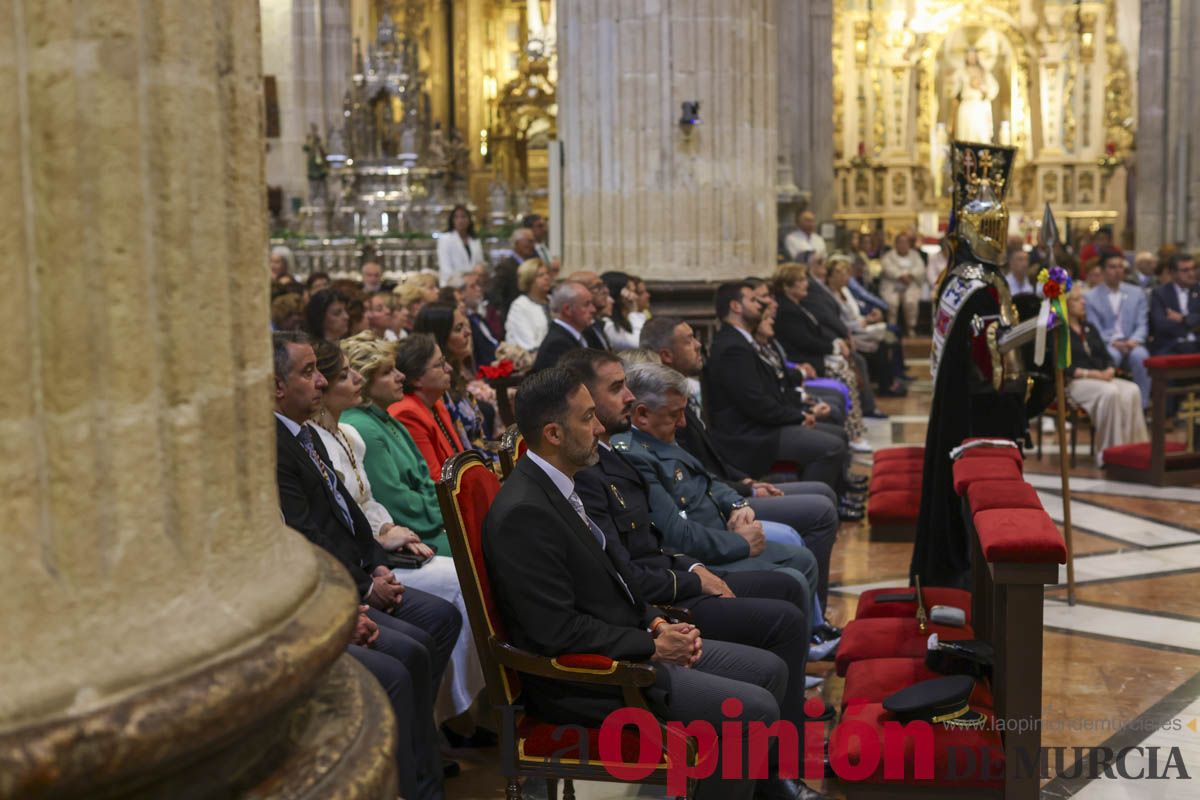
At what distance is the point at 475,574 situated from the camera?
3.50 metres

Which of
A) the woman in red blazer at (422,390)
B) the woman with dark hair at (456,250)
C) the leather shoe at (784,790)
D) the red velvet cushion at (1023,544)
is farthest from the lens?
the woman with dark hair at (456,250)

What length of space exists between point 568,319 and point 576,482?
3088mm

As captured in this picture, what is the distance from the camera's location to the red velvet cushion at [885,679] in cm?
407

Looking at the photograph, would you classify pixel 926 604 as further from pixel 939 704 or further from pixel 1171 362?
pixel 1171 362

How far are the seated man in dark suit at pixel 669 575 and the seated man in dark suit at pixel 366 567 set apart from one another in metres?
0.58

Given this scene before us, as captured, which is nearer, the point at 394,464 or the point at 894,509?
the point at 394,464

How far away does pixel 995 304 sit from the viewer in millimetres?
6082

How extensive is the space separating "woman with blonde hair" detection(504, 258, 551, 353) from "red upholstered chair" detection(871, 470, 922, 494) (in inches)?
89.6

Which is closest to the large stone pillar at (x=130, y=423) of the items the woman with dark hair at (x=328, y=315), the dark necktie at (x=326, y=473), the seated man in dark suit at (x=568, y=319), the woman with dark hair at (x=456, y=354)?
the dark necktie at (x=326, y=473)

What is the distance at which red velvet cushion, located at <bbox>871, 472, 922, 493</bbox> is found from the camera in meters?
7.50

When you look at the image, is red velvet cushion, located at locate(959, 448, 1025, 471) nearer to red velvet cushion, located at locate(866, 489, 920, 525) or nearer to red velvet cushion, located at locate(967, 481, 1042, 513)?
red velvet cushion, located at locate(967, 481, 1042, 513)

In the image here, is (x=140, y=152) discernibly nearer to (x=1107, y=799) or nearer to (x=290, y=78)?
(x=1107, y=799)

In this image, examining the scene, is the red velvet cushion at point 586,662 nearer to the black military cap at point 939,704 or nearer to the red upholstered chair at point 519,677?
the red upholstered chair at point 519,677

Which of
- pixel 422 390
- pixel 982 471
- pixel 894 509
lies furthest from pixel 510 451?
pixel 894 509
